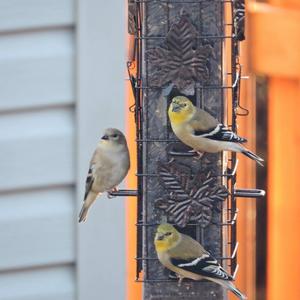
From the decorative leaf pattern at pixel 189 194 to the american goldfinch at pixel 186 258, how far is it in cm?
5

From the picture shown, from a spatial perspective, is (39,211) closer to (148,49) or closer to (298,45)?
(148,49)

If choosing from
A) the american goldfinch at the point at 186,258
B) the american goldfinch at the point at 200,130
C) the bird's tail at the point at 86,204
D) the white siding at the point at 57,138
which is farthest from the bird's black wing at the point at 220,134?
the white siding at the point at 57,138

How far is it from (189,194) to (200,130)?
0.18 m

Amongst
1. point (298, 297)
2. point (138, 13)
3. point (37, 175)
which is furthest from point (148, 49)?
point (298, 297)

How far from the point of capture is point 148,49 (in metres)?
3.08

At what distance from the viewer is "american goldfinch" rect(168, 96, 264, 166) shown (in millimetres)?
2900

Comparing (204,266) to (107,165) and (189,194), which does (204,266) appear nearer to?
(189,194)

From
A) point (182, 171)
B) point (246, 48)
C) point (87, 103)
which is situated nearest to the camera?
point (182, 171)

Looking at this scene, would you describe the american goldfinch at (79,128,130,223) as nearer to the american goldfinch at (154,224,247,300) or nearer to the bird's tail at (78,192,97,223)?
the bird's tail at (78,192,97,223)

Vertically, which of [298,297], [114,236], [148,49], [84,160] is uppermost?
[148,49]

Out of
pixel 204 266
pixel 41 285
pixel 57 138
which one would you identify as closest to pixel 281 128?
pixel 57 138

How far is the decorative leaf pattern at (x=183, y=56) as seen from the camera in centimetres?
298

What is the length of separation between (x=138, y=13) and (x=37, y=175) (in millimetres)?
559

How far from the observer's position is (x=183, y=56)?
9.79 ft
